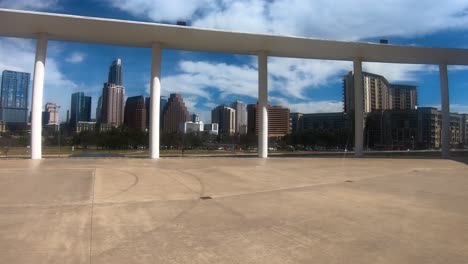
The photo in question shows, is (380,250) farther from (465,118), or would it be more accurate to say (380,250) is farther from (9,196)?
(465,118)

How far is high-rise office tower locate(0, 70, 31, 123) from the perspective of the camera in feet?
125

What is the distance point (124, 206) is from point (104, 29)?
15.1m

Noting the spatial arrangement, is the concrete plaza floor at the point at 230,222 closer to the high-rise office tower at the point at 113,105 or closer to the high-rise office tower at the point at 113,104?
the high-rise office tower at the point at 113,104

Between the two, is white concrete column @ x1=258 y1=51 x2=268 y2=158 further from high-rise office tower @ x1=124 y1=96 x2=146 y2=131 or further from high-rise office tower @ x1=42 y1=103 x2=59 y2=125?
high-rise office tower @ x1=124 y1=96 x2=146 y2=131

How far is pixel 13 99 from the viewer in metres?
40.8

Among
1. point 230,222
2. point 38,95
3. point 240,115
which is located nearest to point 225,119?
point 240,115

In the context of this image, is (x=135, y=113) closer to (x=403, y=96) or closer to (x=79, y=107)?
(x=79, y=107)

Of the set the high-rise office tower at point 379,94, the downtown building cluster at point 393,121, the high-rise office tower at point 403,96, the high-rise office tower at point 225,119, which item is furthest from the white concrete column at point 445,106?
the high-rise office tower at point 225,119

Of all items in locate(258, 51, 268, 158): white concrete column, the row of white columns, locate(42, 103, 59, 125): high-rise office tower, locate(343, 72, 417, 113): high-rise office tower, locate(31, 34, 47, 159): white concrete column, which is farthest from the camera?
locate(42, 103, 59, 125): high-rise office tower

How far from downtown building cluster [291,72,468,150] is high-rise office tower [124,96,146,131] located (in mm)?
25223

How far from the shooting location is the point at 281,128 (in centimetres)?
6131

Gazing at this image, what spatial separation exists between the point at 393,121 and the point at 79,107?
4814 centimetres

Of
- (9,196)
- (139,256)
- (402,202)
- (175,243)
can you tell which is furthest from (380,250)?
(9,196)

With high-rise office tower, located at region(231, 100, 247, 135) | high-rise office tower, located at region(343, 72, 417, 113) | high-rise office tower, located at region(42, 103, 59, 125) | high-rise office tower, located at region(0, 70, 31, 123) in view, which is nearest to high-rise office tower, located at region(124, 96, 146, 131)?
high-rise office tower, located at region(42, 103, 59, 125)
